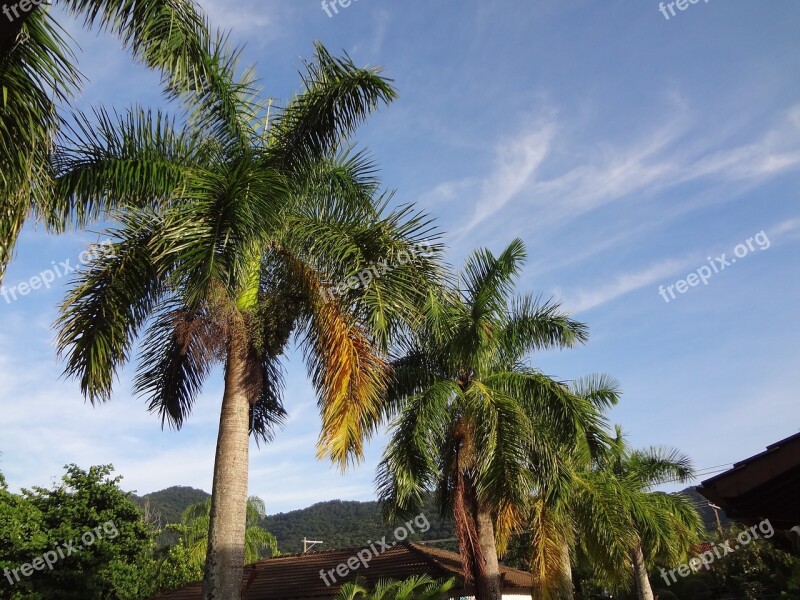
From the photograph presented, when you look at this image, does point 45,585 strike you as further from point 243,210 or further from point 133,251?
point 243,210

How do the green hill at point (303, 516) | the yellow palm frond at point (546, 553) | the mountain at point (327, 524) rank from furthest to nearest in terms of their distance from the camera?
the green hill at point (303, 516), the mountain at point (327, 524), the yellow palm frond at point (546, 553)

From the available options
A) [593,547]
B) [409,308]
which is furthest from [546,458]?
[409,308]

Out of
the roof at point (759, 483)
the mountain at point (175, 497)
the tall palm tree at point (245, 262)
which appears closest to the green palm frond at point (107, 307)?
the tall palm tree at point (245, 262)

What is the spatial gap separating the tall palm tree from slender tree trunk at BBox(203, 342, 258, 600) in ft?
0.06

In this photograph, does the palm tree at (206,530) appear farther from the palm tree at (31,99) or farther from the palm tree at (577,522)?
the palm tree at (31,99)

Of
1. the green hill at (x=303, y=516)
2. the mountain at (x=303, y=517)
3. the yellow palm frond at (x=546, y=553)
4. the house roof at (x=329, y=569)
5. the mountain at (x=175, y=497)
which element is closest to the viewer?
the yellow palm frond at (x=546, y=553)

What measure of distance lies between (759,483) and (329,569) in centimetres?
1908

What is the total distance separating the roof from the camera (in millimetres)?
4230

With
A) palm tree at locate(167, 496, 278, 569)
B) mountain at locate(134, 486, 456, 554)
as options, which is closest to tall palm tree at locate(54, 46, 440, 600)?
palm tree at locate(167, 496, 278, 569)

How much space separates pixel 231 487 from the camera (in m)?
8.84

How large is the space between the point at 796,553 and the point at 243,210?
6.77 m

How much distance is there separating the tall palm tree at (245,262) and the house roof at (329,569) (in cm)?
1037

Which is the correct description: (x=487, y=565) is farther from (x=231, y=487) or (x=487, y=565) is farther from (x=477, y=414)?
(x=231, y=487)

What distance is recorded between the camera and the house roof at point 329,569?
62.8ft
